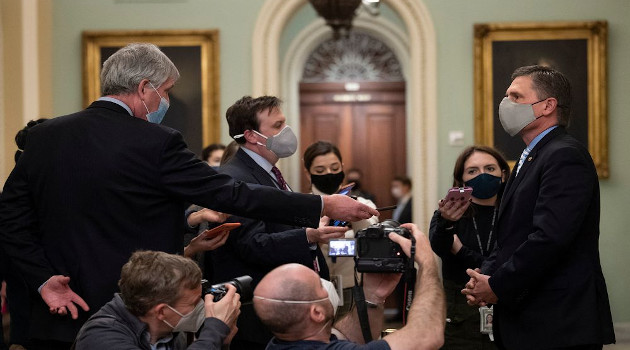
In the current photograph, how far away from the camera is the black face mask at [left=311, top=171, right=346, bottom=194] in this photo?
4816mm

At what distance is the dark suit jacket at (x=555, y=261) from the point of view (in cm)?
286

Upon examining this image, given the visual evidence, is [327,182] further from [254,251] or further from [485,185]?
[254,251]

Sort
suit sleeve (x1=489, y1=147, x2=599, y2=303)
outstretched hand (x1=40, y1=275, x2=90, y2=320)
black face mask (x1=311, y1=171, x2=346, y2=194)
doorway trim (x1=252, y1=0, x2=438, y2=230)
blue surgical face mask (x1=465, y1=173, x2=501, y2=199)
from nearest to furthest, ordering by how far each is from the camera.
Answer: outstretched hand (x1=40, y1=275, x2=90, y2=320)
suit sleeve (x1=489, y1=147, x2=599, y2=303)
blue surgical face mask (x1=465, y1=173, x2=501, y2=199)
black face mask (x1=311, y1=171, x2=346, y2=194)
doorway trim (x1=252, y1=0, x2=438, y2=230)

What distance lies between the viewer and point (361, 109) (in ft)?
39.7

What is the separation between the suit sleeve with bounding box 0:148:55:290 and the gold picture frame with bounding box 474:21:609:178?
5730 millimetres

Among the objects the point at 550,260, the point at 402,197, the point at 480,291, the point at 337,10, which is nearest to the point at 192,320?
the point at 480,291

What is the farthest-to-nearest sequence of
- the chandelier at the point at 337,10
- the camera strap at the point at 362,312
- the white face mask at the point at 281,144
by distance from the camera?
the chandelier at the point at 337,10 → the white face mask at the point at 281,144 → the camera strap at the point at 362,312

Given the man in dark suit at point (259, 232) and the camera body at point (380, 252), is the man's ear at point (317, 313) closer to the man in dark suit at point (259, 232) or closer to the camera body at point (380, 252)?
the camera body at point (380, 252)

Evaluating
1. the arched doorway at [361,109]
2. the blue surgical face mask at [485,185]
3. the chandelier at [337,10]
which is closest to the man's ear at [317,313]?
the blue surgical face mask at [485,185]

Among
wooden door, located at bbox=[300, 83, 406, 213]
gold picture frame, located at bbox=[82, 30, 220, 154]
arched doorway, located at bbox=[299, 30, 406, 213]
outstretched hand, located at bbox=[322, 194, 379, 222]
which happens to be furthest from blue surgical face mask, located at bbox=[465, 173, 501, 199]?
wooden door, located at bbox=[300, 83, 406, 213]

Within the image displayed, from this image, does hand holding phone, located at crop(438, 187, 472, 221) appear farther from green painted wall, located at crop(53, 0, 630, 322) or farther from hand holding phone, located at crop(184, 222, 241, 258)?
green painted wall, located at crop(53, 0, 630, 322)

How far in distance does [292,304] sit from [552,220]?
1074 millimetres

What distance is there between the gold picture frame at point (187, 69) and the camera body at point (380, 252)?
5765 mm

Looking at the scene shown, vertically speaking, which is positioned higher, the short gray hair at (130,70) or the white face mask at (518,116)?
the short gray hair at (130,70)
